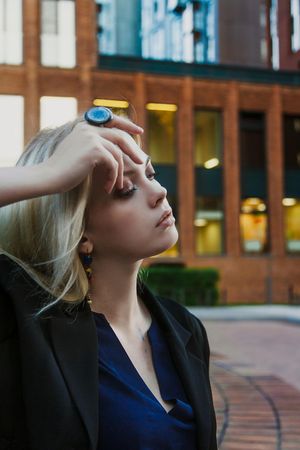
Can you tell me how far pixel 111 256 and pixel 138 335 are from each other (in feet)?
0.79

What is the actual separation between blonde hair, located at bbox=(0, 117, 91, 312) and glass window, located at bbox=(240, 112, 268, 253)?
2606 cm

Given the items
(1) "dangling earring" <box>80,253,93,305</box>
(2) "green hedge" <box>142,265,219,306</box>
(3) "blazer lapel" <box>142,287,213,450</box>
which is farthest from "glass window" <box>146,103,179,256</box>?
(1) "dangling earring" <box>80,253,93,305</box>

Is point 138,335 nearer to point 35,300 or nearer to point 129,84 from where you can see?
point 35,300

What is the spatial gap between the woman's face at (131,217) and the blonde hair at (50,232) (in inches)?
1.9

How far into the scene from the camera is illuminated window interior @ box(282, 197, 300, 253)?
28011mm

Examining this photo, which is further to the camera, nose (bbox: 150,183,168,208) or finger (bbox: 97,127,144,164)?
nose (bbox: 150,183,168,208)

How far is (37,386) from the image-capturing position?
1.23m

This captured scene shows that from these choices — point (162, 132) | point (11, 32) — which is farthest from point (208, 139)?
point (11, 32)

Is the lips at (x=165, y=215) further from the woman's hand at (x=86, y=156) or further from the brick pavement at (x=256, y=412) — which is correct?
the brick pavement at (x=256, y=412)

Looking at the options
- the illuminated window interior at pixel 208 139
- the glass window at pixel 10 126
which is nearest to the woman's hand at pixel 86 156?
the glass window at pixel 10 126

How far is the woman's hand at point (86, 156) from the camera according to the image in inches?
49.9

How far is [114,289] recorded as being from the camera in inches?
63.3

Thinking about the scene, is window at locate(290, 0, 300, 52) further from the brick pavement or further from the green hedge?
the brick pavement

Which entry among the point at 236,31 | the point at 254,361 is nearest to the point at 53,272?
the point at 254,361
